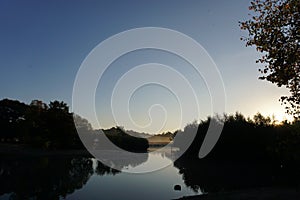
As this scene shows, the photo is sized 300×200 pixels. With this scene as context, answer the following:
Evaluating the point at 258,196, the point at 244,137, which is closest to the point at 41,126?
the point at 244,137

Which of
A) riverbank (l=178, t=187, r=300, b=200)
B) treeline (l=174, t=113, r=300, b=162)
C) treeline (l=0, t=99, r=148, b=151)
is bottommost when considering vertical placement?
riverbank (l=178, t=187, r=300, b=200)

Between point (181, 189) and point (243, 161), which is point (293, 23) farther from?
point (243, 161)

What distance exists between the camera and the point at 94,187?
2238 cm

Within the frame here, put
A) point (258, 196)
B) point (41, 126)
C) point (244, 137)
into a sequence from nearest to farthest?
1. point (258, 196)
2. point (244, 137)
3. point (41, 126)

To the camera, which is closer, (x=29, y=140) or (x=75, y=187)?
(x=75, y=187)

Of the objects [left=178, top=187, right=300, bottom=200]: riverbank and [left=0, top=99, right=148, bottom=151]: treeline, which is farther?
[left=0, top=99, right=148, bottom=151]: treeline

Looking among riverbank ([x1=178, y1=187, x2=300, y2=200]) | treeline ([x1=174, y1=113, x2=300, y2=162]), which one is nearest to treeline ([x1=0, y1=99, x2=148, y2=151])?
treeline ([x1=174, y1=113, x2=300, y2=162])

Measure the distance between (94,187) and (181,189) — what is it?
6588 mm

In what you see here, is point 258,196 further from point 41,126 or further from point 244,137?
point 41,126

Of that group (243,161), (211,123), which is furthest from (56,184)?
(211,123)

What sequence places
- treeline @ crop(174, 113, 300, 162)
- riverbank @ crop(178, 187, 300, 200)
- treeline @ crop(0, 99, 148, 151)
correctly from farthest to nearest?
treeline @ crop(0, 99, 148, 151) < treeline @ crop(174, 113, 300, 162) < riverbank @ crop(178, 187, 300, 200)

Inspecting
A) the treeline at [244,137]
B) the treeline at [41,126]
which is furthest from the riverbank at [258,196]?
the treeline at [41,126]

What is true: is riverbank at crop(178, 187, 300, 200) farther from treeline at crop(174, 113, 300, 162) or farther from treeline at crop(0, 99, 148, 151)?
treeline at crop(0, 99, 148, 151)

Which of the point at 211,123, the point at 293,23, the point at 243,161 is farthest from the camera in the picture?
the point at 211,123
